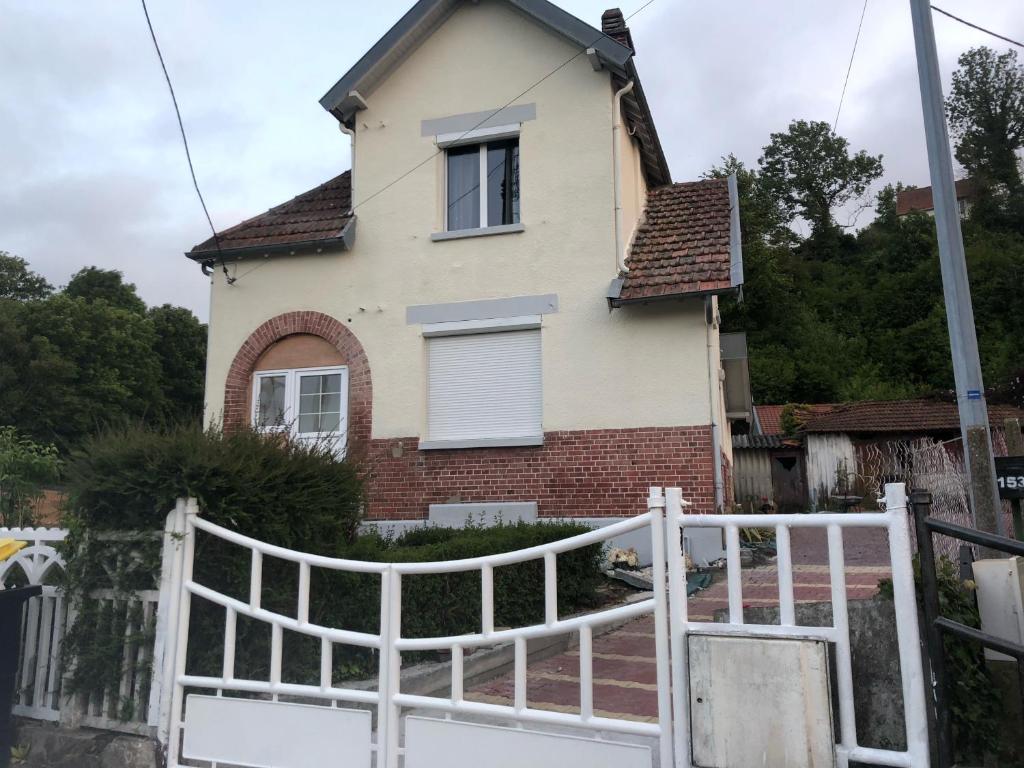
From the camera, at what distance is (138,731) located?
4.43m

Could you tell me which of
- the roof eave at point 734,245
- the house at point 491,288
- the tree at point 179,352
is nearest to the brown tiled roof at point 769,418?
the roof eave at point 734,245

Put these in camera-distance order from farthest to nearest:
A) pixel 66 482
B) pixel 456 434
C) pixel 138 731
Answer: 1. pixel 456 434
2. pixel 66 482
3. pixel 138 731

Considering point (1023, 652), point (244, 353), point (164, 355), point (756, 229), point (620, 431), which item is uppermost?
point (756, 229)

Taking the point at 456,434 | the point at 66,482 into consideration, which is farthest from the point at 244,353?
the point at 66,482

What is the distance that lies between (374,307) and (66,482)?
6729 millimetres

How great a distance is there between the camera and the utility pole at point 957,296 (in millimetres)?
5316

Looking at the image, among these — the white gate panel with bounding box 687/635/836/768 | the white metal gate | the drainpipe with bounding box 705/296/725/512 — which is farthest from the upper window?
the white gate panel with bounding box 687/635/836/768

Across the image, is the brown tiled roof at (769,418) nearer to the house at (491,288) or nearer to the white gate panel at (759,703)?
the house at (491,288)

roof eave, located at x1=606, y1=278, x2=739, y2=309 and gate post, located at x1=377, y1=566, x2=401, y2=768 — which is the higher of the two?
roof eave, located at x1=606, y1=278, x2=739, y2=309

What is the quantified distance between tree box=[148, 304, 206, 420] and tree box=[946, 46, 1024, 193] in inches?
2043

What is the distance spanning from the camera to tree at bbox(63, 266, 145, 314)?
46.9 meters

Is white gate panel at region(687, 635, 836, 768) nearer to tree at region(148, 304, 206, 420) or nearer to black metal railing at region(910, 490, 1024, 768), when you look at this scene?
black metal railing at region(910, 490, 1024, 768)

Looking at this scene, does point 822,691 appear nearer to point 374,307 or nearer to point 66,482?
point 66,482

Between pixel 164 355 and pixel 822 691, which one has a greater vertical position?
pixel 164 355
